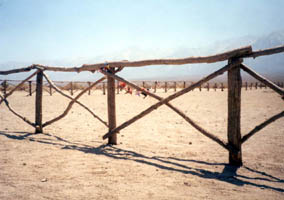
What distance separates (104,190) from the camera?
9.52ft

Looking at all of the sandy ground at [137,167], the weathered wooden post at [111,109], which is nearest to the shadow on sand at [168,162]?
the sandy ground at [137,167]

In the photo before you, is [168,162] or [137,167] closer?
[137,167]

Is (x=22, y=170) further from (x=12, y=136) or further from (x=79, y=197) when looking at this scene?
(x=12, y=136)

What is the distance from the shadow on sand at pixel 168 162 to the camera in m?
3.24

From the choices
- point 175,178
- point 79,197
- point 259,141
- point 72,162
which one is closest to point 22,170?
point 72,162

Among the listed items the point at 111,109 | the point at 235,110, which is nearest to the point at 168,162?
the point at 235,110

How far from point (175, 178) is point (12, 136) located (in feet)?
15.2

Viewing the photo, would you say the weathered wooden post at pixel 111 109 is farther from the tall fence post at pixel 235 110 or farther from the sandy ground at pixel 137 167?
the tall fence post at pixel 235 110

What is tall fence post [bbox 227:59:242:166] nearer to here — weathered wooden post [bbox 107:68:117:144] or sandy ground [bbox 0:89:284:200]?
sandy ground [bbox 0:89:284:200]

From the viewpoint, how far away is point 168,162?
13.1 ft

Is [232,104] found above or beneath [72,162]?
above

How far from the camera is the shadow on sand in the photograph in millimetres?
3236

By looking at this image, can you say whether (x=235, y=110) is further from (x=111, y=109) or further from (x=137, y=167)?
(x=111, y=109)

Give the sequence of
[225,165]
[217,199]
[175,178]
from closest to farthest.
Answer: [217,199]
[175,178]
[225,165]
